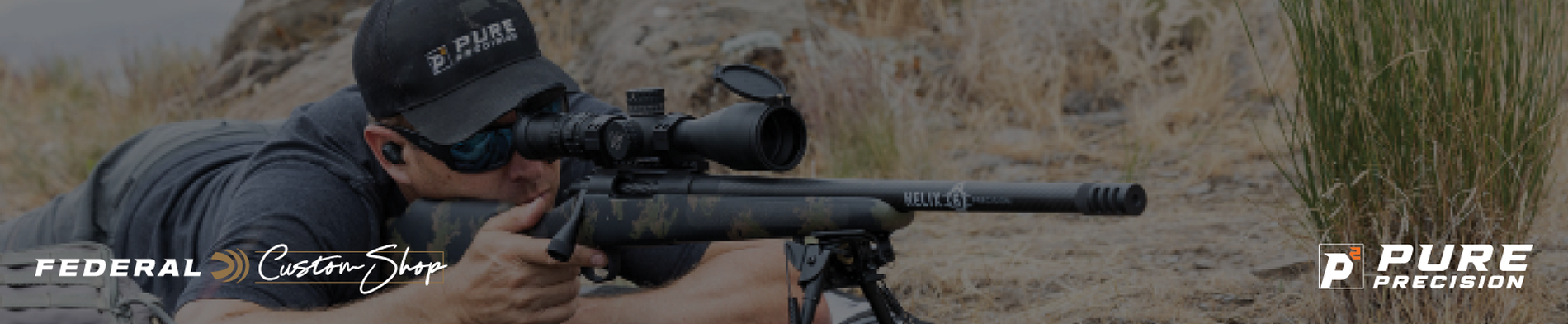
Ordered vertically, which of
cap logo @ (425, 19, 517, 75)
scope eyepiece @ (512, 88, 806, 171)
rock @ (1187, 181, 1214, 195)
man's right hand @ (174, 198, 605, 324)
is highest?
cap logo @ (425, 19, 517, 75)

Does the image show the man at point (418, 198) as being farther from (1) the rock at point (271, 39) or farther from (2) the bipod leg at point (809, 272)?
(1) the rock at point (271, 39)

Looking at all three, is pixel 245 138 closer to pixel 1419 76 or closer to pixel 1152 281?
pixel 1152 281

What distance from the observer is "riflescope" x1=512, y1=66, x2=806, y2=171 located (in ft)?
7.25

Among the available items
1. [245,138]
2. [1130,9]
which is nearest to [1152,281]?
[245,138]

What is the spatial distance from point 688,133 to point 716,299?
41.1 inches

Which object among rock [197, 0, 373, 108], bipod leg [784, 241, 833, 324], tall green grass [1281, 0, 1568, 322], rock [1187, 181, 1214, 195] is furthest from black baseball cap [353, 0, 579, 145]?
rock [197, 0, 373, 108]

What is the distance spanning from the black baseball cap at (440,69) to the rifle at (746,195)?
175 millimetres

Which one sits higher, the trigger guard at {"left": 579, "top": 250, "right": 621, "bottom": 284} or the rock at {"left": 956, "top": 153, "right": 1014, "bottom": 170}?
the trigger guard at {"left": 579, "top": 250, "right": 621, "bottom": 284}

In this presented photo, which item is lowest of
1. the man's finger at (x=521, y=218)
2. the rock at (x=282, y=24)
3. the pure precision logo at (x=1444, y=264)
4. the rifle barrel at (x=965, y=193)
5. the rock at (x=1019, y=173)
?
the rock at (x=1019, y=173)

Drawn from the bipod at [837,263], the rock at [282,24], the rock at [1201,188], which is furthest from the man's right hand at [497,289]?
the rock at [282,24]

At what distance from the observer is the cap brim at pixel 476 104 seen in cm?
279

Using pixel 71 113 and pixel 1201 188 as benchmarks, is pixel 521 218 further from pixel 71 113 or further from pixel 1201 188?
pixel 71 113

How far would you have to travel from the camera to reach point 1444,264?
121 inches

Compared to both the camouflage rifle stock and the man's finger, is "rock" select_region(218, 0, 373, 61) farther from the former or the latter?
the camouflage rifle stock
